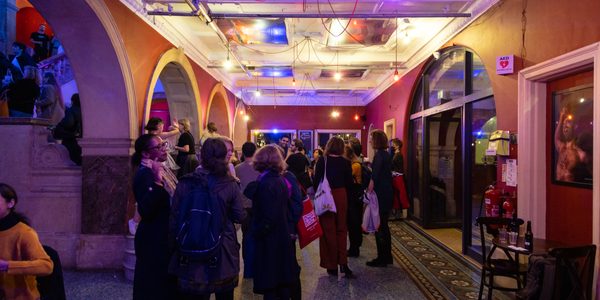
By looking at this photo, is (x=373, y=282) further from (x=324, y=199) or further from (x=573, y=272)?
(x=573, y=272)

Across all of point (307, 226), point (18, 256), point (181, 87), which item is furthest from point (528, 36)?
point (181, 87)

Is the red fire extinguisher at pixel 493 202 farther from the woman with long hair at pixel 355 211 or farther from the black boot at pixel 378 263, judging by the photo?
the woman with long hair at pixel 355 211

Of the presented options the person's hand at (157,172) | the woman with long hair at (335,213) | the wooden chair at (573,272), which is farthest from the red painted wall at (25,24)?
the wooden chair at (573,272)

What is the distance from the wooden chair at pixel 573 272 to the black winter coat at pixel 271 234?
1.76m

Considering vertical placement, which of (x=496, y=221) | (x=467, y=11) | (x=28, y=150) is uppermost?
(x=467, y=11)

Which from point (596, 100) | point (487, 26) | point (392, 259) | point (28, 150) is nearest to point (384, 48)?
point (487, 26)

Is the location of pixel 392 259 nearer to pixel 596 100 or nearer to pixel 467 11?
pixel 596 100

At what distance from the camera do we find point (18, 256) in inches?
76.4

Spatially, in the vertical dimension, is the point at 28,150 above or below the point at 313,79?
below

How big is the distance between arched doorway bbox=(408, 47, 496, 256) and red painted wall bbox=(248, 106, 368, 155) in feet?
18.5

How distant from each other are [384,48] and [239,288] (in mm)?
5150

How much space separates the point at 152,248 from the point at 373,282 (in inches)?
98.6

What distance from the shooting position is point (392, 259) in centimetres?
460

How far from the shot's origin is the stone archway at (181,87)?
19.6 feet
